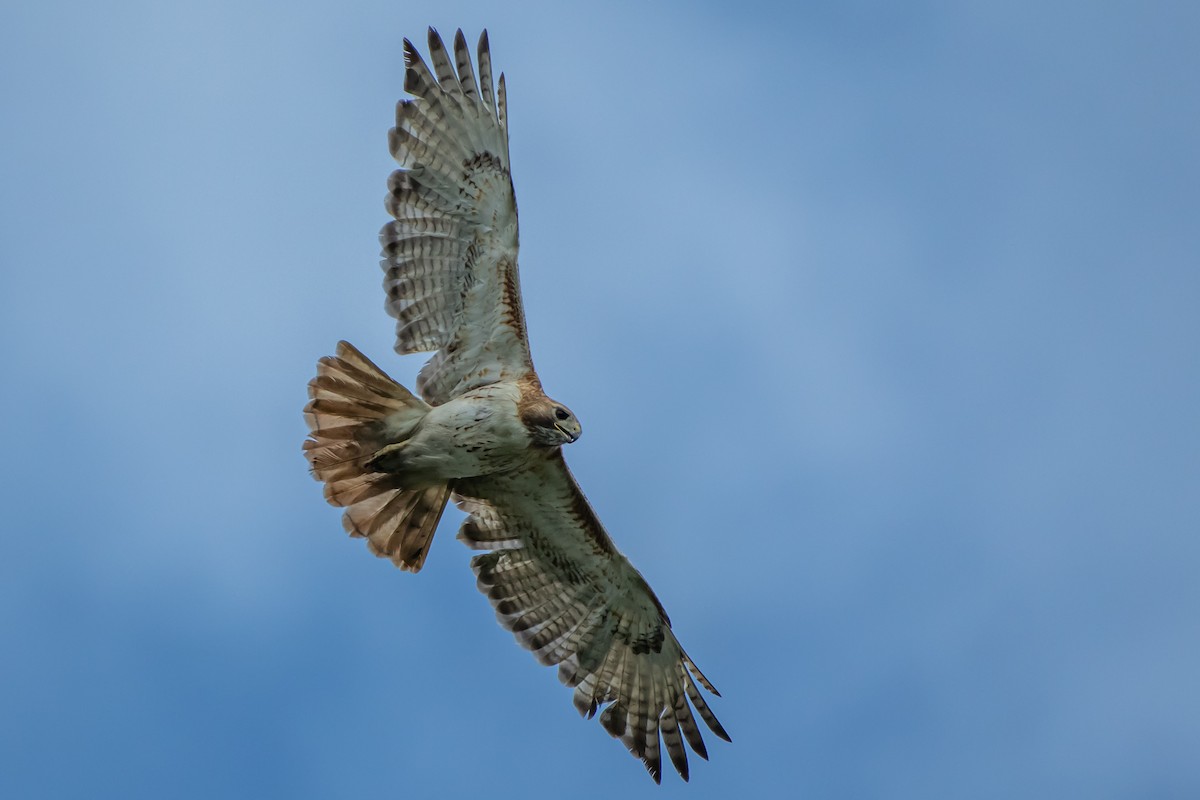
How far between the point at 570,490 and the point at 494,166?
222 centimetres

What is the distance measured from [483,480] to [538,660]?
135 cm

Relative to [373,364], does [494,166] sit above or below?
above

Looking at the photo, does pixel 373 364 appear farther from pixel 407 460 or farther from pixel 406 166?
pixel 406 166

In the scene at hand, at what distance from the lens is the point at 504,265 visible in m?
10.6

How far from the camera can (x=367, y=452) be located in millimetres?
10477

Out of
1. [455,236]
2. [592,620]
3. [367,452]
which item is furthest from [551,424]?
[592,620]

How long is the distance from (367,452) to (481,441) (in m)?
0.77

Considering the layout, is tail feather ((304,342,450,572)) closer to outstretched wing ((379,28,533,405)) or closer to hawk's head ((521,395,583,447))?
outstretched wing ((379,28,533,405))

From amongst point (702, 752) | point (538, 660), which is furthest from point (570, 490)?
point (702, 752)

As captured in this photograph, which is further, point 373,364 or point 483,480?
point 483,480

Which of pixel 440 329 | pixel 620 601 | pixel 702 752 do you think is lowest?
pixel 702 752

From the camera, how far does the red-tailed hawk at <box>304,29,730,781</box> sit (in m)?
10.4

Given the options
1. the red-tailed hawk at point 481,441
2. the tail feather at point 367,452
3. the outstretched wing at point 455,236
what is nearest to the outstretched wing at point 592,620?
the red-tailed hawk at point 481,441

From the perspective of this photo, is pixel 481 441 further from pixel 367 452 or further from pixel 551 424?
pixel 367 452
